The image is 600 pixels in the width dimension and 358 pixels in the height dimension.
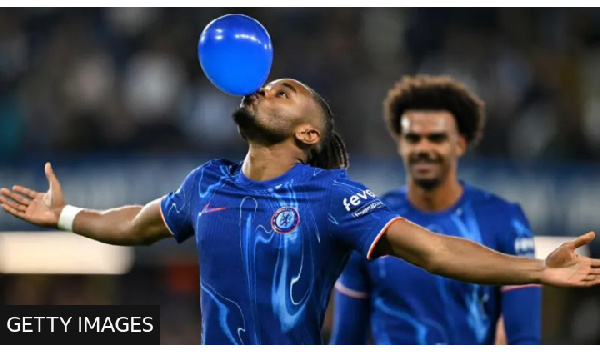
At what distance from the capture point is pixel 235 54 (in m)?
Result: 4.85

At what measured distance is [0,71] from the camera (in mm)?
12039

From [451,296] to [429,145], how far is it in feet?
3.30

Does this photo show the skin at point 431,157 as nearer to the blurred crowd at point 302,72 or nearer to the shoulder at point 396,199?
the shoulder at point 396,199

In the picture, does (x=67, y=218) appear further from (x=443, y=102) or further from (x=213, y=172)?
(x=443, y=102)

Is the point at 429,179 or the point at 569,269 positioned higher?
the point at 429,179

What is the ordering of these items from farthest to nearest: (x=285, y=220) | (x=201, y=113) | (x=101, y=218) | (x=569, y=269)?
1. (x=201, y=113)
2. (x=101, y=218)
3. (x=285, y=220)
4. (x=569, y=269)

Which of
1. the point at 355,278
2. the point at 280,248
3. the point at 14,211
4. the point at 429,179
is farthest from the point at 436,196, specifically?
the point at 14,211

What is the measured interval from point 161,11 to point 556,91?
4.70m

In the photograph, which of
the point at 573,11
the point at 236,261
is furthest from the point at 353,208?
the point at 573,11

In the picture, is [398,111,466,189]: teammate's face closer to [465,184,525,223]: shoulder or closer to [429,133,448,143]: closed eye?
[429,133,448,143]: closed eye

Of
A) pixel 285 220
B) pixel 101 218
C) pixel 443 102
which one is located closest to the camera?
pixel 285 220

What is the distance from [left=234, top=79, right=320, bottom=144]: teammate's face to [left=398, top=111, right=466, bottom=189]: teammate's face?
5.41ft

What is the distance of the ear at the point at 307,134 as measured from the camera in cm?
502

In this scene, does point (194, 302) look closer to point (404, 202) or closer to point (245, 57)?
point (404, 202)
